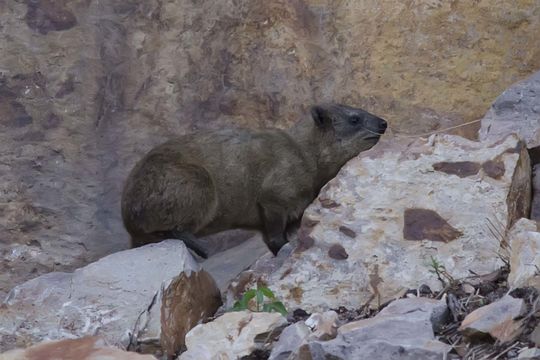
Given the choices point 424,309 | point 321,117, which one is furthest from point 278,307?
point 321,117

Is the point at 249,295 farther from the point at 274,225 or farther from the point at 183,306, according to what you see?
the point at 274,225

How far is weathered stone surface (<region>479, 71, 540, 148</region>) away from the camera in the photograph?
6.58m

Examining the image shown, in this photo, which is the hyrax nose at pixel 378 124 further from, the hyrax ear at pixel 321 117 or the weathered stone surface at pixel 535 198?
the weathered stone surface at pixel 535 198

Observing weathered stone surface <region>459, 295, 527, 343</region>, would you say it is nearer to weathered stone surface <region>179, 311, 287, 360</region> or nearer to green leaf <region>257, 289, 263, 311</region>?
weathered stone surface <region>179, 311, 287, 360</region>

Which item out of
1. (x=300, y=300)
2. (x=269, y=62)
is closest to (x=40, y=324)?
(x=300, y=300)

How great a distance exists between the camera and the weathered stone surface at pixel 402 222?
225 inches

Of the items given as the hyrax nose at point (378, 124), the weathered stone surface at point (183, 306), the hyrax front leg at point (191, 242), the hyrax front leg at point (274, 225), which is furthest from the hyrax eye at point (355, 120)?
the weathered stone surface at point (183, 306)

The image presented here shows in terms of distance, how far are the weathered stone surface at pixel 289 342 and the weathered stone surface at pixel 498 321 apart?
634mm

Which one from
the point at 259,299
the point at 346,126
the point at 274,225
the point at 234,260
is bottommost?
the point at 234,260

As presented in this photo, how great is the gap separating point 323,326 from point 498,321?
2.36ft

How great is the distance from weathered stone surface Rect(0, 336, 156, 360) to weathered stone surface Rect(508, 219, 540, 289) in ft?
5.25

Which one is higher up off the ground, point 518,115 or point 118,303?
point 518,115

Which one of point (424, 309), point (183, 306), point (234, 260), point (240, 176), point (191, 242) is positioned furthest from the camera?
point (234, 260)

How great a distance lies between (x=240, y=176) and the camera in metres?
7.46
